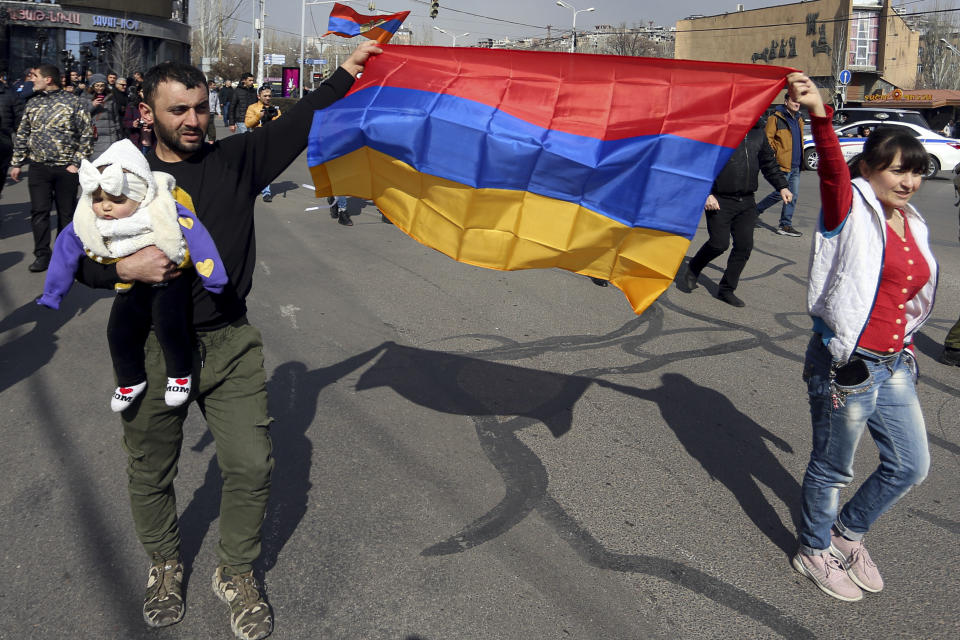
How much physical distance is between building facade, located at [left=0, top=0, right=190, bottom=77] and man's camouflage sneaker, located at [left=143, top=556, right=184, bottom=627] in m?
43.2

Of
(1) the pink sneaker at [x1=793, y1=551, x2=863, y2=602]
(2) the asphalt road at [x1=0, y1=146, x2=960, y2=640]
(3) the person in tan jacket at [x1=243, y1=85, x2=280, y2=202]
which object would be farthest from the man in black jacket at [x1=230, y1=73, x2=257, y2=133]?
(1) the pink sneaker at [x1=793, y1=551, x2=863, y2=602]

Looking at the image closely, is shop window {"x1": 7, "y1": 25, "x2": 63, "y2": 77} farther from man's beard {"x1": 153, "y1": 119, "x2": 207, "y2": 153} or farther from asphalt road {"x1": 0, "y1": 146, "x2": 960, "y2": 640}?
man's beard {"x1": 153, "y1": 119, "x2": 207, "y2": 153}

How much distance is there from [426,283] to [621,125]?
197 inches

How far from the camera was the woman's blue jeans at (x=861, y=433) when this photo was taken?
3141 millimetres

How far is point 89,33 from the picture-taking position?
4519 cm

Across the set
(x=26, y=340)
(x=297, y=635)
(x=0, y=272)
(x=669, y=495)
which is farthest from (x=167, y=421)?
(x=0, y=272)

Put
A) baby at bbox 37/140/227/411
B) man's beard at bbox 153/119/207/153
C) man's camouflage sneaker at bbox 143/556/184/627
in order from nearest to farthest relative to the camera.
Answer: baby at bbox 37/140/227/411 < man's beard at bbox 153/119/207/153 < man's camouflage sneaker at bbox 143/556/184/627

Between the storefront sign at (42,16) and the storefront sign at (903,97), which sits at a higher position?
the storefront sign at (42,16)

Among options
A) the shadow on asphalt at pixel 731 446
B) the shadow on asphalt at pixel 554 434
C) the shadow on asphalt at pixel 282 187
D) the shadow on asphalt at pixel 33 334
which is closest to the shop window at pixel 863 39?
the shadow on asphalt at pixel 282 187

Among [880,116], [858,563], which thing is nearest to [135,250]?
[858,563]

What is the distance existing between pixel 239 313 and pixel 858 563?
9.11ft

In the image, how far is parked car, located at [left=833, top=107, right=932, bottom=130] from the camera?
2400 cm

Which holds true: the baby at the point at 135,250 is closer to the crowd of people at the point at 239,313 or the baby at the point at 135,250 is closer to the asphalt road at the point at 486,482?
the crowd of people at the point at 239,313

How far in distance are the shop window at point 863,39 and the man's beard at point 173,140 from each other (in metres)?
55.8
